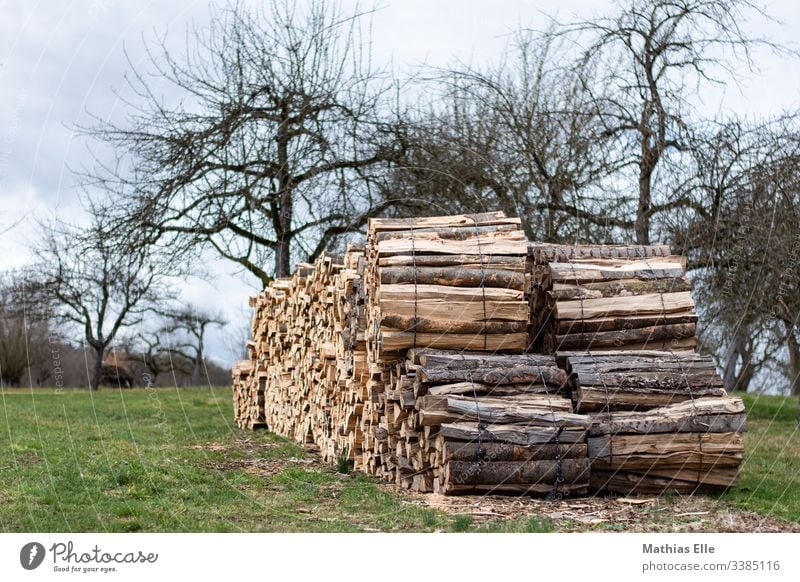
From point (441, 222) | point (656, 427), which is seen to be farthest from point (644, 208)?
point (656, 427)

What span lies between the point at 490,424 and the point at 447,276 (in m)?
1.31

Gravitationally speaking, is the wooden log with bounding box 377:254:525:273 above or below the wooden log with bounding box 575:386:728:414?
above

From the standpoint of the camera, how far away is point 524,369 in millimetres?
7285

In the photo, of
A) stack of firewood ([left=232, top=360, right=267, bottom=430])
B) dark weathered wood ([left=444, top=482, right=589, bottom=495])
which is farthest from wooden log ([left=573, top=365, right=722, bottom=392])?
stack of firewood ([left=232, top=360, right=267, bottom=430])

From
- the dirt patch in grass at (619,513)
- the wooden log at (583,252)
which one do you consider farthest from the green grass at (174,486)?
the wooden log at (583,252)

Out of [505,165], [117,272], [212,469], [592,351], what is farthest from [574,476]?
[117,272]

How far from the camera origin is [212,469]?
8.67 metres

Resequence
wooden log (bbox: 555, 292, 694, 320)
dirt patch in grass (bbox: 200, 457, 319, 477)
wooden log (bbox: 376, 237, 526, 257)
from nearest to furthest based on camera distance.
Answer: wooden log (bbox: 376, 237, 526, 257), wooden log (bbox: 555, 292, 694, 320), dirt patch in grass (bbox: 200, 457, 319, 477)

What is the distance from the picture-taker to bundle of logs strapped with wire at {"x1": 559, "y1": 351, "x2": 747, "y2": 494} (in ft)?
23.6

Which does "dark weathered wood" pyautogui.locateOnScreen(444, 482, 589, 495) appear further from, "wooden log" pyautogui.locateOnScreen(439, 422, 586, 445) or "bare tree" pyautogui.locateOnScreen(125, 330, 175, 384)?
"bare tree" pyautogui.locateOnScreen(125, 330, 175, 384)

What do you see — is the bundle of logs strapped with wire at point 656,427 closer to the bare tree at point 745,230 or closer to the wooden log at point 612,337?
the wooden log at point 612,337

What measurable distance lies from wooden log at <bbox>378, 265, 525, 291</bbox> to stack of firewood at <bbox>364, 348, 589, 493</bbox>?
1.87ft

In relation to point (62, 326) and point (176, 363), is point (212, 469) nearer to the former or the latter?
point (62, 326)

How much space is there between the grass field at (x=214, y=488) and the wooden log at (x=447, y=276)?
5.71 ft
